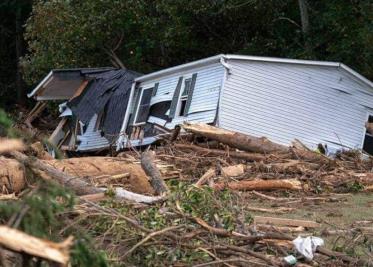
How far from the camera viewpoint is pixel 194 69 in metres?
20.1

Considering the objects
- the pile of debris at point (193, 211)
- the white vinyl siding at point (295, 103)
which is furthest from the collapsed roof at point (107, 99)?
the pile of debris at point (193, 211)

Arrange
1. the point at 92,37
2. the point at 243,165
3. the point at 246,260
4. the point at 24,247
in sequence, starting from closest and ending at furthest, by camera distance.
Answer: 1. the point at 24,247
2. the point at 246,260
3. the point at 243,165
4. the point at 92,37

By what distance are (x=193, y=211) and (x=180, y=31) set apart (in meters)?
20.4

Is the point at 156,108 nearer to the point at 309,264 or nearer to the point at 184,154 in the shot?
the point at 184,154

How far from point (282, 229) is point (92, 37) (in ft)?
68.5

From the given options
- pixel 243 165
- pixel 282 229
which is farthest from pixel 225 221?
pixel 243 165

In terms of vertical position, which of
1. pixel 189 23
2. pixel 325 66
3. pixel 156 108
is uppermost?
pixel 189 23

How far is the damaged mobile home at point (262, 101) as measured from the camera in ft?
62.4

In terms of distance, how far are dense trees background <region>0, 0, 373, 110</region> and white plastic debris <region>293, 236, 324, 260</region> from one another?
1818cm

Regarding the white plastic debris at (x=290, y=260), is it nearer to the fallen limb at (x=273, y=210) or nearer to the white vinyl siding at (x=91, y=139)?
the fallen limb at (x=273, y=210)

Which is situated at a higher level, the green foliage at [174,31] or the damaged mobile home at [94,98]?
the green foliage at [174,31]

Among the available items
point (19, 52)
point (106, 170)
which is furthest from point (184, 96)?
point (19, 52)

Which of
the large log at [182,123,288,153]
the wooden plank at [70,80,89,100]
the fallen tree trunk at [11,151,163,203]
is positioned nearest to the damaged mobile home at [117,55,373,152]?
the wooden plank at [70,80,89,100]

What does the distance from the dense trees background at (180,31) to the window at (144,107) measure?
5.59 meters
